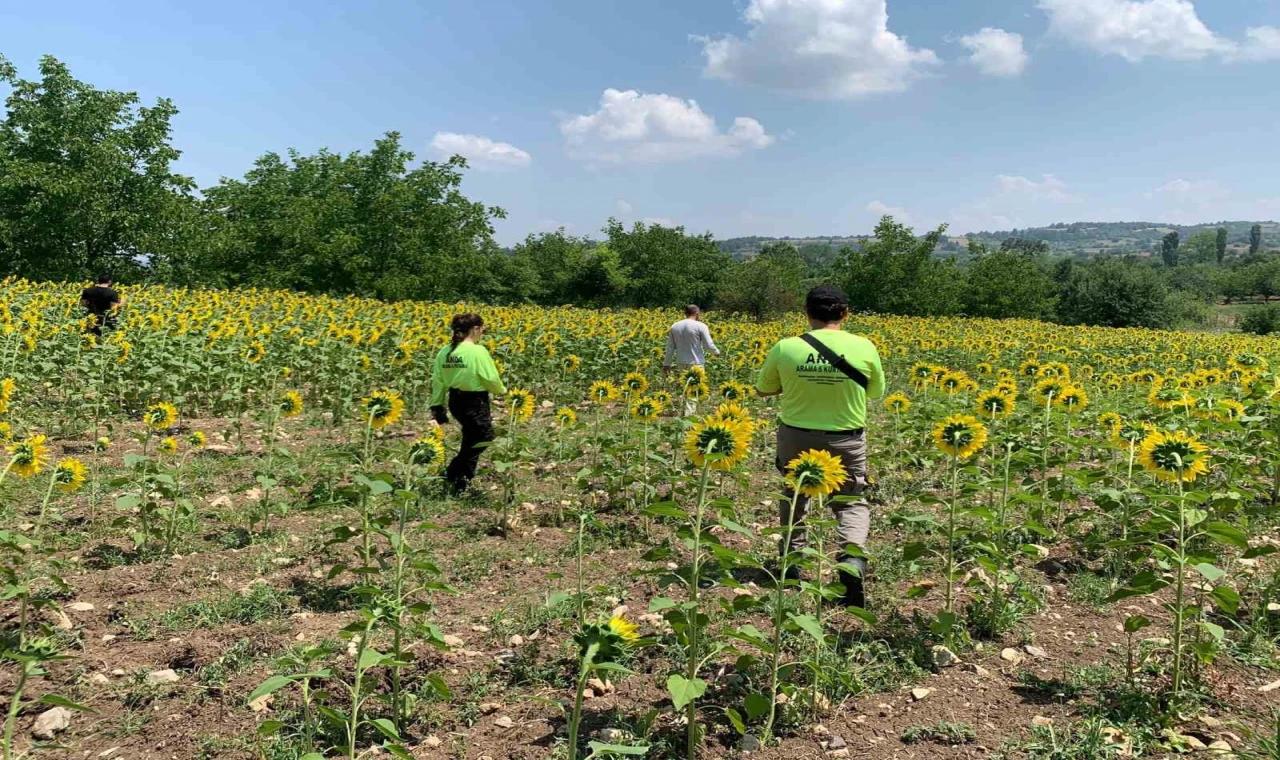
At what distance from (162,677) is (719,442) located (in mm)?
2740

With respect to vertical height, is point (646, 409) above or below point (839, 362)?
below

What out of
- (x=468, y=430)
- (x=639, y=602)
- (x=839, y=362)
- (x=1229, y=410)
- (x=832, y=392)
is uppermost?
(x=839, y=362)

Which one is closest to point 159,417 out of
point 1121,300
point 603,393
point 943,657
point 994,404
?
point 603,393

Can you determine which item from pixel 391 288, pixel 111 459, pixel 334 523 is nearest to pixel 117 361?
pixel 111 459

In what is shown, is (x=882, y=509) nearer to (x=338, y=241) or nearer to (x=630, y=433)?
(x=630, y=433)

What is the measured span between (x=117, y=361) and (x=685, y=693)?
331 inches

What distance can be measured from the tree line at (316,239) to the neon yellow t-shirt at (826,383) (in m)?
29.0

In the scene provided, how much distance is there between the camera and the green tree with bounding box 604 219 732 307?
49.2 metres

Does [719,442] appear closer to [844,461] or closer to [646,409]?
[844,461]

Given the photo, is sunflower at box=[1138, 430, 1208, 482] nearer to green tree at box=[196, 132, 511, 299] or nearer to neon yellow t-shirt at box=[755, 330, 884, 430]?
→ neon yellow t-shirt at box=[755, 330, 884, 430]

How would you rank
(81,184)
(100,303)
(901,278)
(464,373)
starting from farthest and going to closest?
(901,278)
(81,184)
(100,303)
(464,373)

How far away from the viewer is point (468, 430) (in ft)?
20.3

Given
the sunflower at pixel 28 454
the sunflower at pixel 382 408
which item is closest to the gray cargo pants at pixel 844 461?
the sunflower at pixel 382 408

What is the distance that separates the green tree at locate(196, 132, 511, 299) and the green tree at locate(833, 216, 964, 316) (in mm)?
21128
